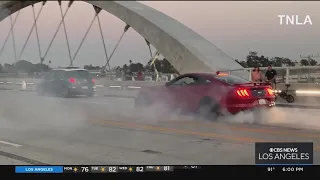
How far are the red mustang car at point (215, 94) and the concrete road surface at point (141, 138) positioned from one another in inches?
10.1

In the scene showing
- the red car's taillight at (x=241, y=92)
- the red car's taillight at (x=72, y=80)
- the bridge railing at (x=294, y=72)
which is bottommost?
the red car's taillight at (x=241, y=92)

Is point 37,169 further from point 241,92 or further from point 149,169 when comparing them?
point 241,92

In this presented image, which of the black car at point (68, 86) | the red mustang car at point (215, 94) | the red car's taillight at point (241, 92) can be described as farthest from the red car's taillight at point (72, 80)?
the red car's taillight at point (241, 92)

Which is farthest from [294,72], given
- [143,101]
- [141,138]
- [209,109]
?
[141,138]

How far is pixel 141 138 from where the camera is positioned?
6.33 m

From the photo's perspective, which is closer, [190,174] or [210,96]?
[190,174]

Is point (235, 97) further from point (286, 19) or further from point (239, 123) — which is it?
point (286, 19)

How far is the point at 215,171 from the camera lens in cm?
297

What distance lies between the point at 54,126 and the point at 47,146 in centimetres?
206

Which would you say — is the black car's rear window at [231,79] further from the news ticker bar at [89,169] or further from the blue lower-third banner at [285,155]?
the news ticker bar at [89,169]

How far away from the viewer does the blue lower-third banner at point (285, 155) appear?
298 cm

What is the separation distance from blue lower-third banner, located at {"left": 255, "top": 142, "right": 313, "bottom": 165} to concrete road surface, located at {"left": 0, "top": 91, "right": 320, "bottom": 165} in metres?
0.13

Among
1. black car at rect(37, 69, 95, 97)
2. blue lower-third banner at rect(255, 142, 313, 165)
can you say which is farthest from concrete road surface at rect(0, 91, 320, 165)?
black car at rect(37, 69, 95, 97)

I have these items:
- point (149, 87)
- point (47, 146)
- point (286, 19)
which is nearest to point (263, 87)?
point (149, 87)
